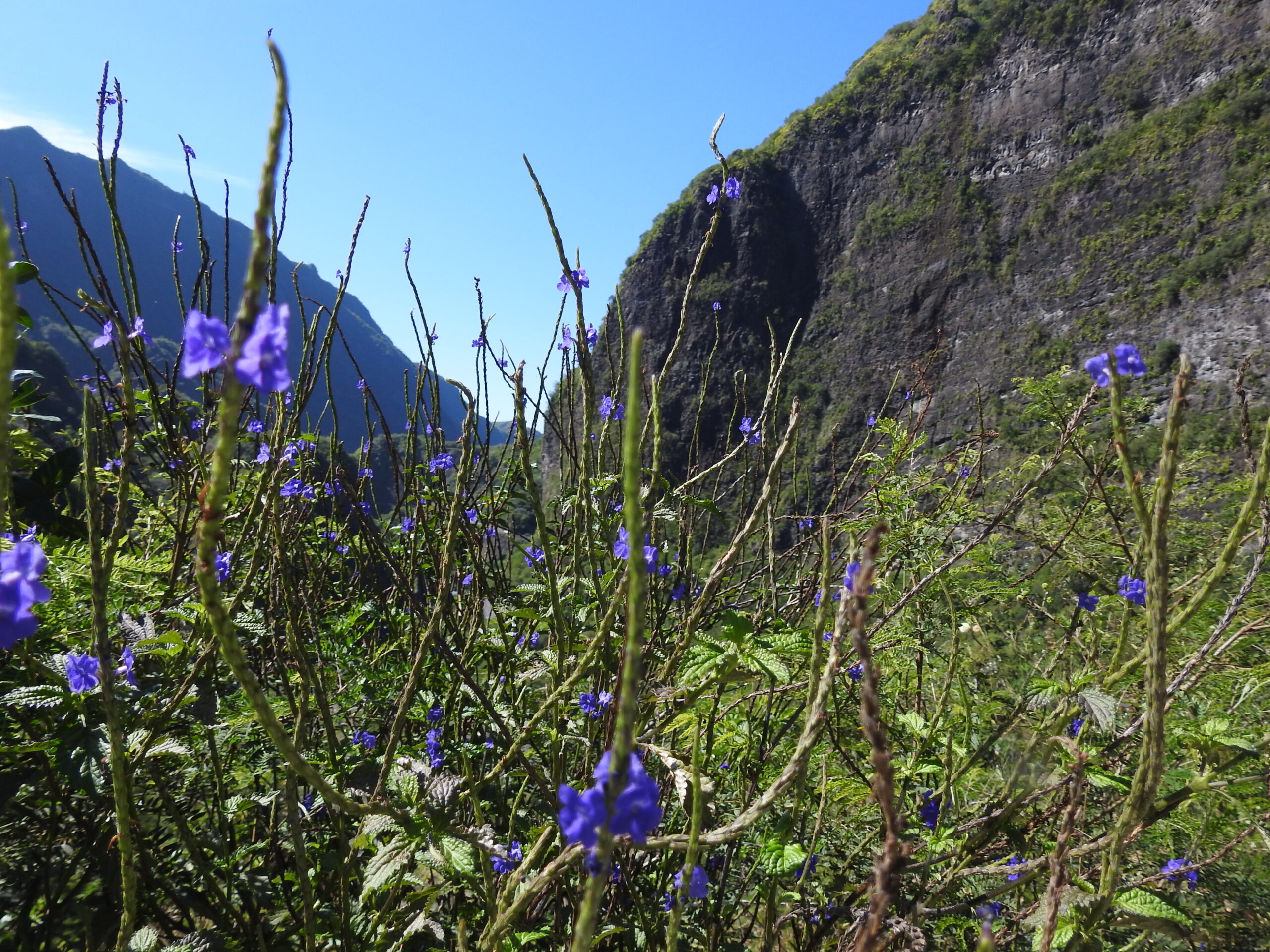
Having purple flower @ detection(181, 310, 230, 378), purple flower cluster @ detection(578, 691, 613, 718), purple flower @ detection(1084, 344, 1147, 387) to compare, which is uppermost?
purple flower @ detection(181, 310, 230, 378)

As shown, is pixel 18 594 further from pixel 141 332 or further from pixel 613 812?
pixel 141 332

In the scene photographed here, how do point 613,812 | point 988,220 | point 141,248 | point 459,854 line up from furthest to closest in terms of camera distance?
point 141,248
point 988,220
point 459,854
point 613,812

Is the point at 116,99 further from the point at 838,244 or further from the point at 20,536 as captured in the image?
the point at 838,244

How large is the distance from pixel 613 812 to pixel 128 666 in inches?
52.5

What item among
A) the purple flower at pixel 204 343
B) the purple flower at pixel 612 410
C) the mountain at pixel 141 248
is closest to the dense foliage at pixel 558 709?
the purple flower at pixel 204 343

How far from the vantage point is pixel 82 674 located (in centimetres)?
115

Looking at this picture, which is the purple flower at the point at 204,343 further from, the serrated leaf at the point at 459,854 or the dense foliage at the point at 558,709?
the serrated leaf at the point at 459,854

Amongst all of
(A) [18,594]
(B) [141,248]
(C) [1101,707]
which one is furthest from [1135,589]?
(B) [141,248]

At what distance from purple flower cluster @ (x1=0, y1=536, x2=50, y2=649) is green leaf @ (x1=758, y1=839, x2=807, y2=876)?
45.7 inches

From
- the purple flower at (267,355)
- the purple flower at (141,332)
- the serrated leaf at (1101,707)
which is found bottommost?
the serrated leaf at (1101,707)

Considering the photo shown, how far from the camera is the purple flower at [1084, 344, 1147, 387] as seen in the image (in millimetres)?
907

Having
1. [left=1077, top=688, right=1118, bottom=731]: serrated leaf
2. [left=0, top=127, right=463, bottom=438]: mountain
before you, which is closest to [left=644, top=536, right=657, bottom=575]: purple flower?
[left=1077, top=688, right=1118, bottom=731]: serrated leaf

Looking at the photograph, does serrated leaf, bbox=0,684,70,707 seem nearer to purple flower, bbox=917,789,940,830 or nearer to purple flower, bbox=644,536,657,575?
purple flower, bbox=644,536,657,575

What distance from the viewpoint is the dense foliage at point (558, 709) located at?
659mm
